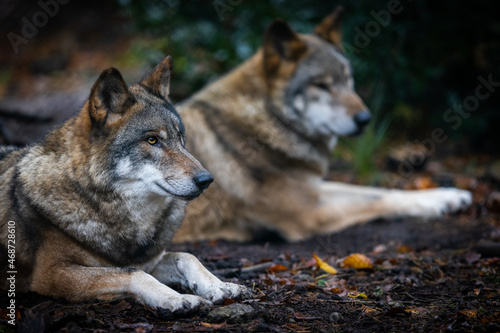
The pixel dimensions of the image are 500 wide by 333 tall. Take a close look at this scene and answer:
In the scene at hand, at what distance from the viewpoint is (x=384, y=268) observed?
3.82 meters

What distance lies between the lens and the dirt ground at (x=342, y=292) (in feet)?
8.43

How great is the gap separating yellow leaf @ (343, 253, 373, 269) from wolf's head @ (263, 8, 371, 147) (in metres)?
2.26

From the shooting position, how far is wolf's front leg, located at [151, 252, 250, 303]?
9.77ft

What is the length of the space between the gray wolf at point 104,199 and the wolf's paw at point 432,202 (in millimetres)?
3607

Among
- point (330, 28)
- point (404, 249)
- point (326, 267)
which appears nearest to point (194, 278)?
point (326, 267)

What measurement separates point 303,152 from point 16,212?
351 centimetres

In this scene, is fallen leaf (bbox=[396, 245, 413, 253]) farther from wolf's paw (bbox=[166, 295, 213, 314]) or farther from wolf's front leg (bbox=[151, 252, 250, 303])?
wolf's paw (bbox=[166, 295, 213, 314])

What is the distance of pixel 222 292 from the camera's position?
2.97 m

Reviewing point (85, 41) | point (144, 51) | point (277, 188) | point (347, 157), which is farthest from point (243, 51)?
point (85, 41)

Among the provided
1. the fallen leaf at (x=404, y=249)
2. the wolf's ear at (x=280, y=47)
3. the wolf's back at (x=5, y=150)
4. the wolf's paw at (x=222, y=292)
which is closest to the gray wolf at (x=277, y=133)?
the wolf's ear at (x=280, y=47)

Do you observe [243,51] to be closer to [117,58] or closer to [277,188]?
[277,188]

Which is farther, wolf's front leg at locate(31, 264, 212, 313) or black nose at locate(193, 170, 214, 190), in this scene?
black nose at locate(193, 170, 214, 190)

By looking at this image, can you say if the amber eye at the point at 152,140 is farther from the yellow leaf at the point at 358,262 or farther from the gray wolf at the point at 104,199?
the yellow leaf at the point at 358,262

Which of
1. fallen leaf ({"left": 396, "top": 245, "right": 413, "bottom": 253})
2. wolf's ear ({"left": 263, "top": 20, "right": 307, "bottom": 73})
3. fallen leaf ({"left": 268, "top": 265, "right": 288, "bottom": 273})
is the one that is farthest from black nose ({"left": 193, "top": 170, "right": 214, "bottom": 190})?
wolf's ear ({"left": 263, "top": 20, "right": 307, "bottom": 73})
